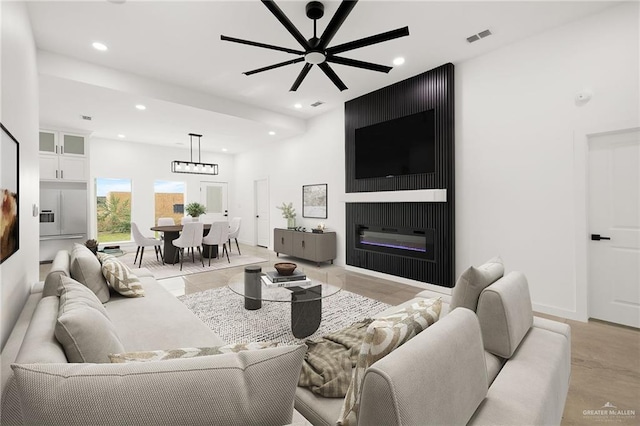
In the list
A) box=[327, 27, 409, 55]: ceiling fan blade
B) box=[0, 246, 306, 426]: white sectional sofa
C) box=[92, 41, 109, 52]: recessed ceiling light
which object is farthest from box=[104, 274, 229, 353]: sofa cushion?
box=[92, 41, 109, 52]: recessed ceiling light

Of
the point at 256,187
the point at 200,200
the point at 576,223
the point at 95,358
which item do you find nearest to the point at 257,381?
the point at 95,358

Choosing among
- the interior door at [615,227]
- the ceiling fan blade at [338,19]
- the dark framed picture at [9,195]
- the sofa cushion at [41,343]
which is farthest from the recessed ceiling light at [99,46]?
the interior door at [615,227]

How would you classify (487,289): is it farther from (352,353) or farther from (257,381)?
(257,381)

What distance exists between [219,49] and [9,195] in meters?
2.73

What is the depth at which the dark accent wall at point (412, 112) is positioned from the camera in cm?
410

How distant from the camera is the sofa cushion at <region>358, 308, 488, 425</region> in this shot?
0.76 metres

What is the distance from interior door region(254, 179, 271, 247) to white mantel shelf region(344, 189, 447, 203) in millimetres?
3308

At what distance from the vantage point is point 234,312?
3357 millimetres

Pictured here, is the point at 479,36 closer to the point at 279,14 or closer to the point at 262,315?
the point at 279,14

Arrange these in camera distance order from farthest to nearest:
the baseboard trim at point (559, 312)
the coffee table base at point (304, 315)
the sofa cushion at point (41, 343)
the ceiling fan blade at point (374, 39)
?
the baseboard trim at point (559, 312) < the coffee table base at point (304, 315) < the ceiling fan blade at point (374, 39) < the sofa cushion at point (41, 343)

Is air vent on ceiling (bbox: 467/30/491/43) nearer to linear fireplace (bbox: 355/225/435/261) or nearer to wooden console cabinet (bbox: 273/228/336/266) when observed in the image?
linear fireplace (bbox: 355/225/435/261)

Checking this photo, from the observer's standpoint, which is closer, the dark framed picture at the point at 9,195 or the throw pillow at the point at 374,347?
the throw pillow at the point at 374,347

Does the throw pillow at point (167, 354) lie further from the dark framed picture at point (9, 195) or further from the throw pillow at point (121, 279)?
the throw pillow at point (121, 279)

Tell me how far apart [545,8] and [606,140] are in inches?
57.7
